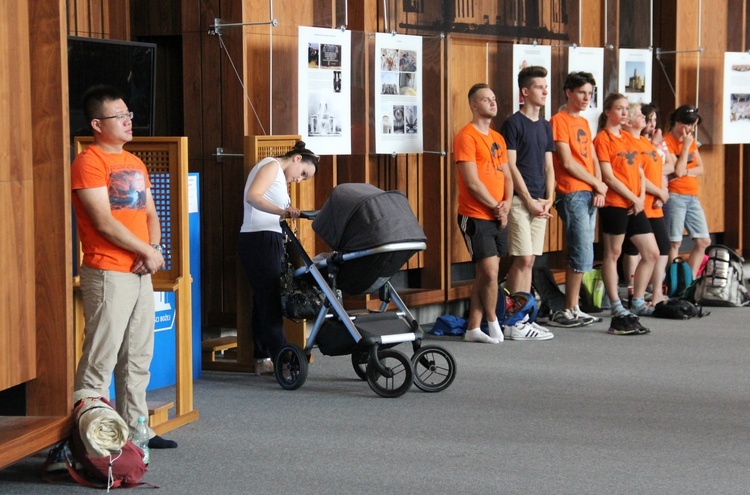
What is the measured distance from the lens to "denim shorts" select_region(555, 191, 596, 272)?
859 cm

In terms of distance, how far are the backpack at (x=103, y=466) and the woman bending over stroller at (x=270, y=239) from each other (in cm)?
208

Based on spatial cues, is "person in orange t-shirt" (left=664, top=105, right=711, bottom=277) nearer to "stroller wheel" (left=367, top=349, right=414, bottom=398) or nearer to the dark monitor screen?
"stroller wheel" (left=367, top=349, right=414, bottom=398)

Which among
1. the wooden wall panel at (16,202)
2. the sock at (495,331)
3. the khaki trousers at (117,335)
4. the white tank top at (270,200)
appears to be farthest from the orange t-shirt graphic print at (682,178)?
the wooden wall panel at (16,202)

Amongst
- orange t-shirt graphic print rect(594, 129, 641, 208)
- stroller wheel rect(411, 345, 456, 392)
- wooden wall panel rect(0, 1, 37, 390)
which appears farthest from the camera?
orange t-shirt graphic print rect(594, 129, 641, 208)

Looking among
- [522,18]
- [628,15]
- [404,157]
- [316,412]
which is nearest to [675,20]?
[628,15]

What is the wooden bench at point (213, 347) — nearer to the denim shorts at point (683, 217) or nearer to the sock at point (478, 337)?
the sock at point (478, 337)

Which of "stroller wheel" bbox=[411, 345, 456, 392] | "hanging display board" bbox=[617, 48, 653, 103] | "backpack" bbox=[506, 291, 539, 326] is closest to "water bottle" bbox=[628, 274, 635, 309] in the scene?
"backpack" bbox=[506, 291, 539, 326]

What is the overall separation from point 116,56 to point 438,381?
2461mm

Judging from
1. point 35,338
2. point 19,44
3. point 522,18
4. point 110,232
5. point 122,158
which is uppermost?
point 522,18

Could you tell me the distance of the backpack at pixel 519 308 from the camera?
811 cm

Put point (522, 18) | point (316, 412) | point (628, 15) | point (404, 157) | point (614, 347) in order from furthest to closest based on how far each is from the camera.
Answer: point (628, 15)
point (522, 18)
point (404, 157)
point (614, 347)
point (316, 412)

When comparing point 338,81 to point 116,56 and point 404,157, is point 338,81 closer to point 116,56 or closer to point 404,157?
point 404,157

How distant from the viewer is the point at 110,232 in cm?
466

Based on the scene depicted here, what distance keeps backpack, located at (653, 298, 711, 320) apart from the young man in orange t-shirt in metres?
0.75
